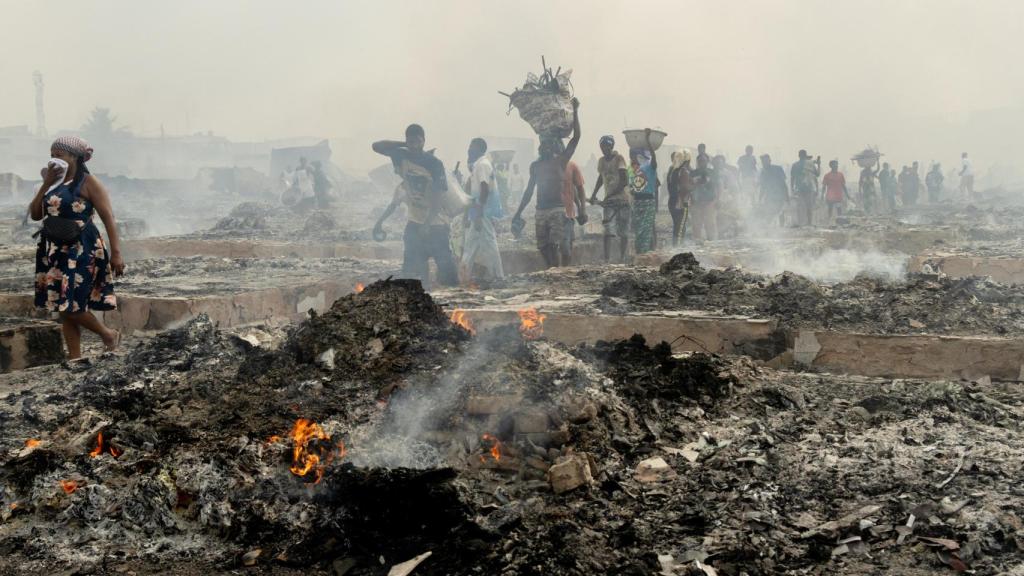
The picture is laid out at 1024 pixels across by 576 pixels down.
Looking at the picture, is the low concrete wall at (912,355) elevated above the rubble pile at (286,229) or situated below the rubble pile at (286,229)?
below

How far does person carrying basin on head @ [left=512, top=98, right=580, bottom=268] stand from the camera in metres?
10.8

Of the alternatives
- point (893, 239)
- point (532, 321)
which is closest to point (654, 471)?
point (532, 321)

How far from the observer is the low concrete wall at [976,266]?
10.5 m

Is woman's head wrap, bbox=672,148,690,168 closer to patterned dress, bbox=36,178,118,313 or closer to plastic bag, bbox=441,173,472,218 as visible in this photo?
plastic bag, bbox=441,173,472,218

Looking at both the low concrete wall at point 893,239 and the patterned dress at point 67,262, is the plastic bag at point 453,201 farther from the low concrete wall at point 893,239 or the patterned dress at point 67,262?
the low concrete wall at point 893,239

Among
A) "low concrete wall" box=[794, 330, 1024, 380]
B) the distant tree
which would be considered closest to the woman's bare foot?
"low concrete wall" box=[794, 330, 1024, 380]

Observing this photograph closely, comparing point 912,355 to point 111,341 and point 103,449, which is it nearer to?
point 103,449

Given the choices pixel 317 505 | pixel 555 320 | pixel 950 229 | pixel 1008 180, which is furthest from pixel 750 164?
pixel 1008 180

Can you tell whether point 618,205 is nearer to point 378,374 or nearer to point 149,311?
point 149,311

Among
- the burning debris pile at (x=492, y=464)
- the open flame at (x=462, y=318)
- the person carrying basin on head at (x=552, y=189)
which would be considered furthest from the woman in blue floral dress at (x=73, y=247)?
the person carrying basin on head at (x=552, y=189)

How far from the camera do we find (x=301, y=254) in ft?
46.9

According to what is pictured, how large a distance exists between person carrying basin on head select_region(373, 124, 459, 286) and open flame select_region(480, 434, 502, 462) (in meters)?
5.14

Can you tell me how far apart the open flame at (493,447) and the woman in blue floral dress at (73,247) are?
11.3 ft

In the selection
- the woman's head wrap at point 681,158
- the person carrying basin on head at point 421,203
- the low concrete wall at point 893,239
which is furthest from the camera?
the low concrete wall at point 893,239
